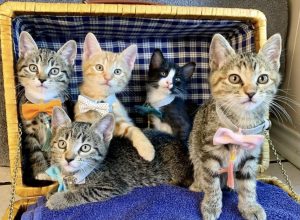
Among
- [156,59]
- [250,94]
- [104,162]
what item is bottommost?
[104,162]

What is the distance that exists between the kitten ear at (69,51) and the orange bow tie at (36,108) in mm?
178

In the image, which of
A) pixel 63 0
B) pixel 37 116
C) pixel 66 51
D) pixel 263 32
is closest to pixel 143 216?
pixel 37 116

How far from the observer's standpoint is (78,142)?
1.06 metres

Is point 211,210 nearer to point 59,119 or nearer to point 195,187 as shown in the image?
point 195,187

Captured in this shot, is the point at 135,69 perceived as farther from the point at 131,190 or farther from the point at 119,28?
the point at 131,190

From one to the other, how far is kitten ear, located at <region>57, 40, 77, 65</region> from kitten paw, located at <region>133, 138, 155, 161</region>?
396 millimetres

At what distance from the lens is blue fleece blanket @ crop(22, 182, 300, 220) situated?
1.01 m

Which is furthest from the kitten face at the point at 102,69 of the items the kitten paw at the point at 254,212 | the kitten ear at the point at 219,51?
the kitten paw at the point at 254,212

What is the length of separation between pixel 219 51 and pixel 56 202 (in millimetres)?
658

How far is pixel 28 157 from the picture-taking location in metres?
1.27

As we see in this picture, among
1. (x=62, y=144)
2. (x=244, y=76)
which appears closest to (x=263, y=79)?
(x=244, y=76)

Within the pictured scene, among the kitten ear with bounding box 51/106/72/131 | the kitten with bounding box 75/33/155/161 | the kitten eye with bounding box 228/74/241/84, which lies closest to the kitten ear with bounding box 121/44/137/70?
the kitten with bounding box 75/33/155/161

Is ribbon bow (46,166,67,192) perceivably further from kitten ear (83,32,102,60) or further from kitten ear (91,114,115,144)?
kitten ear (83,32,102,60)

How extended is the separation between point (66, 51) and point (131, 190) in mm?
548
